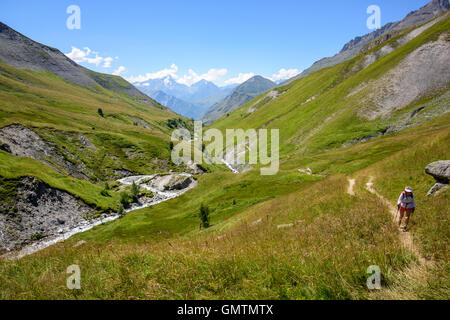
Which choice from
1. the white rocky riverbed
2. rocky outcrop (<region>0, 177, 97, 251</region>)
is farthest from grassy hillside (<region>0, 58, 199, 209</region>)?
the white rocky riverbed

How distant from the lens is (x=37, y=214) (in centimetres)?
5825

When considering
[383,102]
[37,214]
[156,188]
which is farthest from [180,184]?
[383,102]

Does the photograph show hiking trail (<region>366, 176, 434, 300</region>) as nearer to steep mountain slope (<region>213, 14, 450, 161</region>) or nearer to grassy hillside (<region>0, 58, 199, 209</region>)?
grassy hillside (<region>0, 58, 199, 209</region>)

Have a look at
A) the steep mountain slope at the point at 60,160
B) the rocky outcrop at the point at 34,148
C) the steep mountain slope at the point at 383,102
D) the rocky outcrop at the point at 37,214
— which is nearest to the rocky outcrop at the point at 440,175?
the rocky outcrop at the point at 37,214

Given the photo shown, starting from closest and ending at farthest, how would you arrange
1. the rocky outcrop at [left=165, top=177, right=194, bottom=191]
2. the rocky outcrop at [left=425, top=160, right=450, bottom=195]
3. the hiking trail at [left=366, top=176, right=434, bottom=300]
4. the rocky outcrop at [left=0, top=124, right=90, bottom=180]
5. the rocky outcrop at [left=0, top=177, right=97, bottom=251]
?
the hiking trail at [left=366, top=176, right=434, bottom=300]
the rocky outcrop at [left=425, top=160, right=450, bottom=195]
the rocky outcrop at [left=0, top=177, right=97, bottom=251]
the rocky outcrop at [left=0, top=124, right=90, bottom=180]
the rocky outcrop at [left=165, top=177, right=194, bottom=191]

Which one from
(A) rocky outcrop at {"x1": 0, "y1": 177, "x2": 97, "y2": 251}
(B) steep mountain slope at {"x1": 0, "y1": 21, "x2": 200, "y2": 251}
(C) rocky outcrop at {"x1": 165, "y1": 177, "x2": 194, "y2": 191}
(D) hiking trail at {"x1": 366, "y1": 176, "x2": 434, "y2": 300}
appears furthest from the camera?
(C) rocky outcrop at {"x1": 165, "y1": 177, "x2": 194, "y2": 191}

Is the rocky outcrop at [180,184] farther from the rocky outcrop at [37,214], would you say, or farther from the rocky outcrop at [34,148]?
the rocky outcrop at [34,148]

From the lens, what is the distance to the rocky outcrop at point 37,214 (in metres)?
51.0

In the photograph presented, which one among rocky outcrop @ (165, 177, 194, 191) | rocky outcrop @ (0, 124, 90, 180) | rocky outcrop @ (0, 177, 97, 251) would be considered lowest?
rocky outcrop @ (0, 177, 97, 251)

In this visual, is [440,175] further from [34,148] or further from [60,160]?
[34,148]

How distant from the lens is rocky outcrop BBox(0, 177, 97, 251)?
5097cm

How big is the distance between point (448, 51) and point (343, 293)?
11844 cm

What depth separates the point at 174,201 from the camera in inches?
3046

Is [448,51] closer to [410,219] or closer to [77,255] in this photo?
[410,219]
